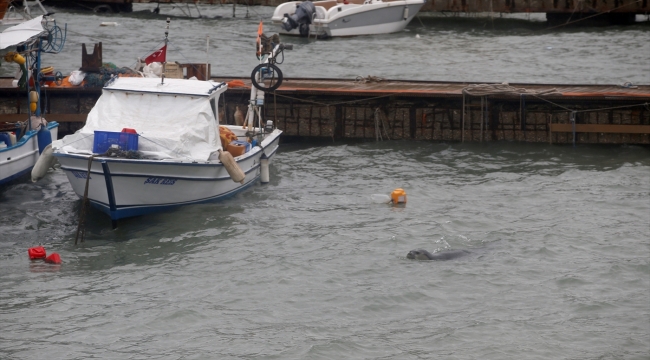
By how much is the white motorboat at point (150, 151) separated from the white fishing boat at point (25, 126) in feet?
7.02

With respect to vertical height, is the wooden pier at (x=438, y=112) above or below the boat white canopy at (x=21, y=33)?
below

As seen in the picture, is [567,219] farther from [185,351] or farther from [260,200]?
[185,351]

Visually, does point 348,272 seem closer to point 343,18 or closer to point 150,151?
point 150,151

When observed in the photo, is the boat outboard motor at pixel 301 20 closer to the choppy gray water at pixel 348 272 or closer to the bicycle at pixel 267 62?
the bicycle at pixel 267 62

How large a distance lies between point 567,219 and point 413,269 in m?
4.16

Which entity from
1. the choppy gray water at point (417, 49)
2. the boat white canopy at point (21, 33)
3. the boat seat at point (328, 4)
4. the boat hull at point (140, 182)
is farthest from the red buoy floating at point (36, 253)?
the boat seat at point (328, 4)

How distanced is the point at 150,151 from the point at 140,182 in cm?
57

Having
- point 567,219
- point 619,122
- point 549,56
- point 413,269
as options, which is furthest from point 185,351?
point 549,56

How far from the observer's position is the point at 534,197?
1834 centimetres

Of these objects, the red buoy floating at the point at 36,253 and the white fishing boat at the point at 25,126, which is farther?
the white fishing boat at the point at 25,126

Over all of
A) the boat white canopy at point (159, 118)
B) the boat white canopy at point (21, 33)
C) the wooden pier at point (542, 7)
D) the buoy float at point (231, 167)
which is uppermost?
the wooden pier at point (542, 7)

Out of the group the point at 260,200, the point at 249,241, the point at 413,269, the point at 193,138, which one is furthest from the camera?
the point at 260,200

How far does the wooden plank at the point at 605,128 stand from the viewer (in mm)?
21750

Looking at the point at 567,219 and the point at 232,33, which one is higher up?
the point at 232,33
